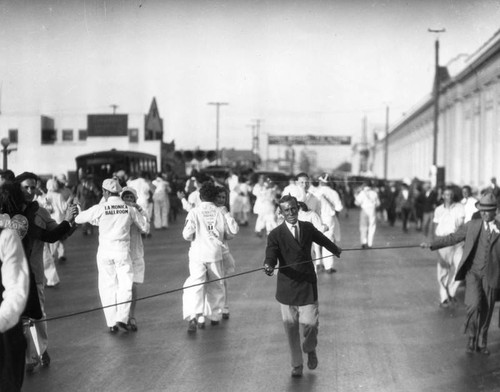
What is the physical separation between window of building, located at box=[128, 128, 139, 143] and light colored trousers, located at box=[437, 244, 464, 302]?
4167 cm

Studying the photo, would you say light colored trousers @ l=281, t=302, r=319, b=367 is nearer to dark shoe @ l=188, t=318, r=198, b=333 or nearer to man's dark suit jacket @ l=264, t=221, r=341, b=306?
man's dark suit jacket @ l=264, t=221, r=341, b=306

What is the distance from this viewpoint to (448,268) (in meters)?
10.9

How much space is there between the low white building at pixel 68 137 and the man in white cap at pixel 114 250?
3636 centimetres

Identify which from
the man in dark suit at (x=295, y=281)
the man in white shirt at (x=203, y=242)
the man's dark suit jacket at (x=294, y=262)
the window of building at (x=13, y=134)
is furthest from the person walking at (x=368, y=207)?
the window of building at (x=13, y=134)

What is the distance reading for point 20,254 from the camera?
4.45 metres

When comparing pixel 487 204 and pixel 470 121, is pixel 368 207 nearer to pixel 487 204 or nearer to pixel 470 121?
pixel 487 204

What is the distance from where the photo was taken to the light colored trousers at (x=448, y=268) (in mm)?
10734

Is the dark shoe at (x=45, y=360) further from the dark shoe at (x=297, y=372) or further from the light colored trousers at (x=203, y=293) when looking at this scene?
the dark shoe at (x=297, y=372)

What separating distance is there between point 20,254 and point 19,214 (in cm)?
174

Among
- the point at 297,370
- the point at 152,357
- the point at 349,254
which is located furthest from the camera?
the point at 349,254

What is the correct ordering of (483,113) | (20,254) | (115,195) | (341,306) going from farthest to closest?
(483,113) < (341,306) < (115,195) < (20,254)

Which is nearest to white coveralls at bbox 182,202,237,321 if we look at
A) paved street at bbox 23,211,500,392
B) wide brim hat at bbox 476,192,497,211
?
paved street at bbox 23,211,500,392

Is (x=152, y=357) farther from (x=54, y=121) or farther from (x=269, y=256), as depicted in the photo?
(x=54, y=121)

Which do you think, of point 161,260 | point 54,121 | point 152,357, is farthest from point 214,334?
point 54,121
